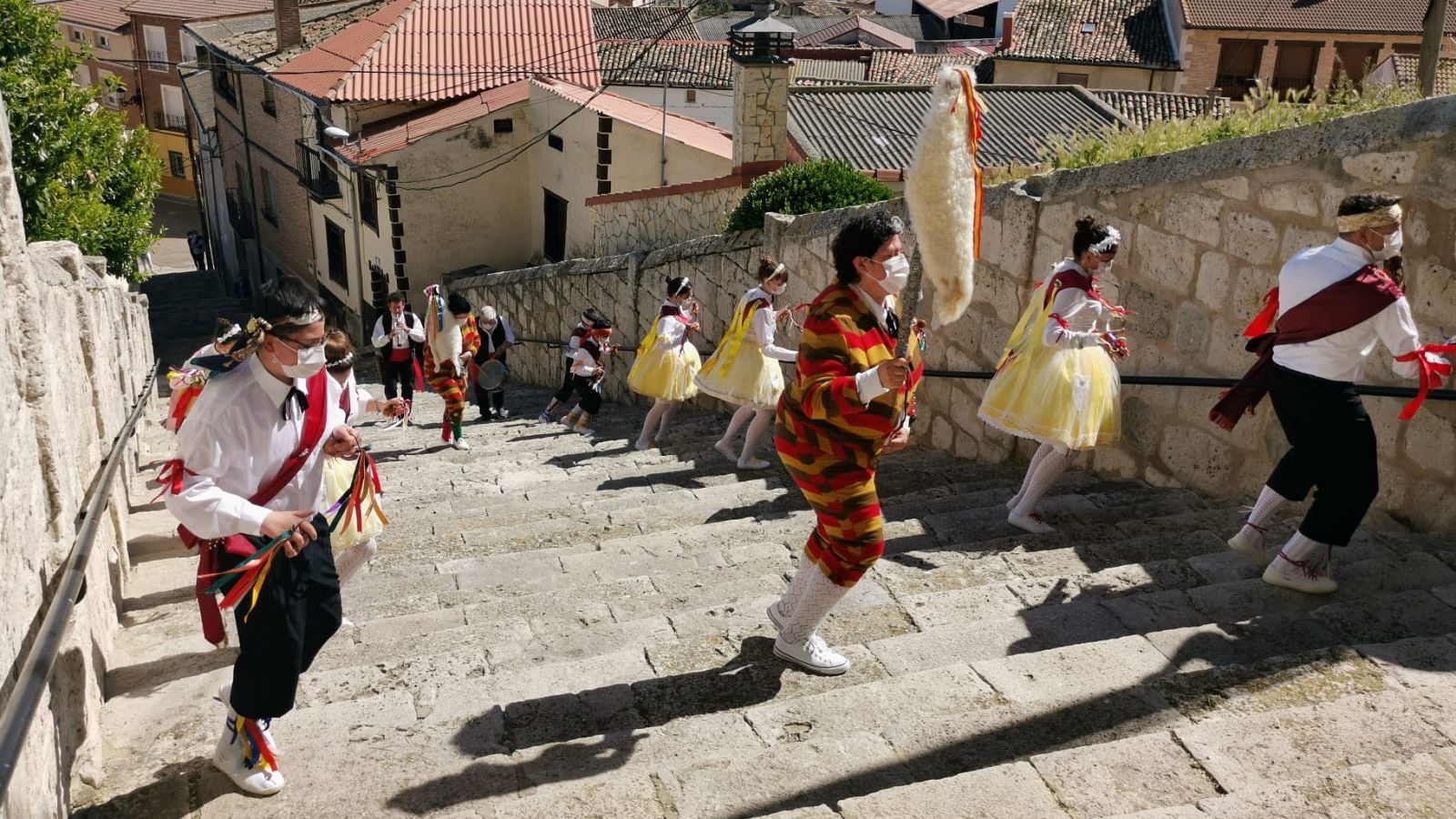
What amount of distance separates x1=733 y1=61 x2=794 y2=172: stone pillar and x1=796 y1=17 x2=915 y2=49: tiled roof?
27426 millimetres

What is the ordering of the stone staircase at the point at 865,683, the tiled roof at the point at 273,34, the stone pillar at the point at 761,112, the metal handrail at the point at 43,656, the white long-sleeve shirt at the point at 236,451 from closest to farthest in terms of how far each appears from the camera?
the metal handrail at the point at 43,656 → the stone staircase at the point at 865,683 → the white long-sleeve shirt at the point at 236,451 → the stone pillar at the point at 761,112 → the tiled roof at the point at 273,34

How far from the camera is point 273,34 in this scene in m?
29.4

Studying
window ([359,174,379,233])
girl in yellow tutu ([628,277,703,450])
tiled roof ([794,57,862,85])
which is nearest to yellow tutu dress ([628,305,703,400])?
girl in yellow tutu ([628,277,703,450])

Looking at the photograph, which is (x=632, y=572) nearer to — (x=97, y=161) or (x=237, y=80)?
(x=97, y=161)

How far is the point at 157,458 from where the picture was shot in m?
9.09

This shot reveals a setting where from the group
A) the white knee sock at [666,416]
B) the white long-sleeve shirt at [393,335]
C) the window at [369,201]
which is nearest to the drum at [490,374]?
the white long-sleeve shirt at [393,335]

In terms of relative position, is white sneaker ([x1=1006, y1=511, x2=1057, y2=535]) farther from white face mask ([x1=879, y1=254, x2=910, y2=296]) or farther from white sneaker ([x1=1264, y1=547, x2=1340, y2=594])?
white face mask ([x1=879, y1=254, x2=910, y2=296])

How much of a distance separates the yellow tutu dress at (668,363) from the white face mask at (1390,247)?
18.3 ft

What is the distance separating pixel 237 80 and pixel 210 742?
29.6 meters

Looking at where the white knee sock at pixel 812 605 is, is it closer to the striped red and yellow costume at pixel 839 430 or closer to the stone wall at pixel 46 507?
the striped red and yellow costume at pixel 839 430

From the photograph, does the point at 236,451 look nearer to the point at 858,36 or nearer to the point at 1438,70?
the point at 1438,70

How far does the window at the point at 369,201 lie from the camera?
70.3 feet

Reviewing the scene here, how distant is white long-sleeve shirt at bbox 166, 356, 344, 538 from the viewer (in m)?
3.31

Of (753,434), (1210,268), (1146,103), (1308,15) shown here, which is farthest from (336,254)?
(1308,15)
